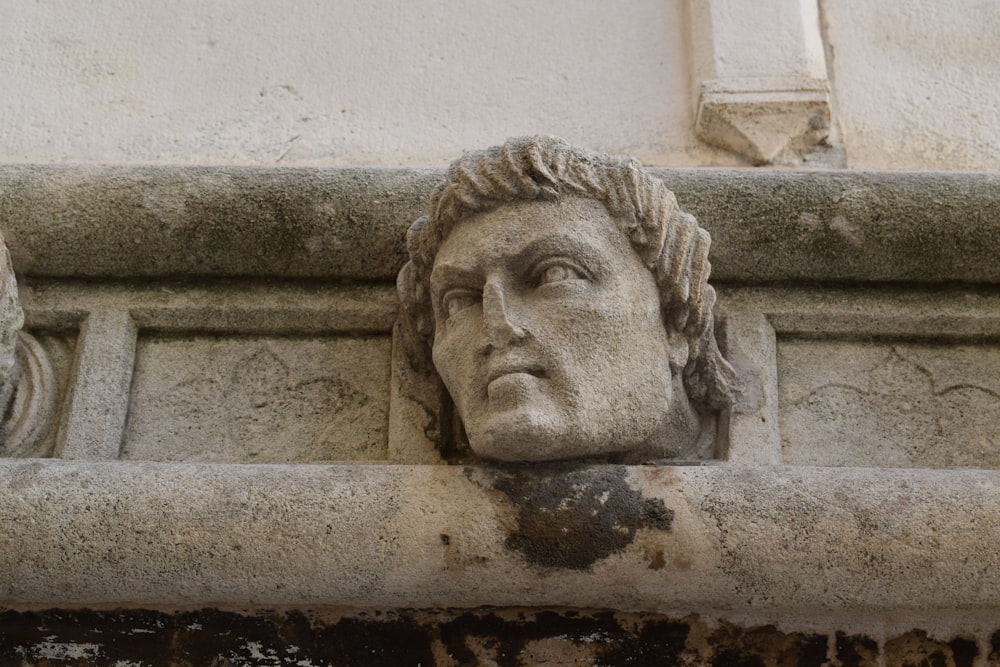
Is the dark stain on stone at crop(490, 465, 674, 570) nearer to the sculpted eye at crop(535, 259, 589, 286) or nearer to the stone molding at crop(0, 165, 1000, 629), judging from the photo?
the stone molding at crop(0, 165, 1000, 629)

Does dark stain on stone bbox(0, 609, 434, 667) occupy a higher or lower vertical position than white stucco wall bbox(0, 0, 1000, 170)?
lower

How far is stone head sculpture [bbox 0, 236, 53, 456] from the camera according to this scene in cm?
185

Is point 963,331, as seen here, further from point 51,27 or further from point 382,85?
point 51,27

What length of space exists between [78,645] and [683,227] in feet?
3.12

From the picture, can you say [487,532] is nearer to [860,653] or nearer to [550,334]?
[550,334]

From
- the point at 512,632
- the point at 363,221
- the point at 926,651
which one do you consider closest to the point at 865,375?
the point at 926,651

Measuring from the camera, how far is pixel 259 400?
193 centimetres

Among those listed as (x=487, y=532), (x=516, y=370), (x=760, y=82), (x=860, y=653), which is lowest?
(x=860, y=653)

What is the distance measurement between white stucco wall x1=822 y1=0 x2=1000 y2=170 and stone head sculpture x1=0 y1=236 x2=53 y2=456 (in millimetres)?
1325

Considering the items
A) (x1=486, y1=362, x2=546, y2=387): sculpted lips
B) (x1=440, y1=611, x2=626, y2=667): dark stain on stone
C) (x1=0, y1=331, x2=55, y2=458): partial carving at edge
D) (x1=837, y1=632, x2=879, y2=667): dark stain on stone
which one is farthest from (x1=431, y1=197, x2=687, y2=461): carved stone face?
(x1=0, y1=331, x2=55, y2=458): partial carving at edge

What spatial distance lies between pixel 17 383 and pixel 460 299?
2.32 feet

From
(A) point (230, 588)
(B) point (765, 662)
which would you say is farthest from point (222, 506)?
(B) point (765, 662)

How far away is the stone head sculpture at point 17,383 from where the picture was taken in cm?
185

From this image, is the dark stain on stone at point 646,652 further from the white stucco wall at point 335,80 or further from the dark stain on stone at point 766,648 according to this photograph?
the white stucco wall at point 335,80
